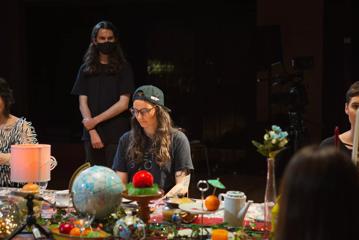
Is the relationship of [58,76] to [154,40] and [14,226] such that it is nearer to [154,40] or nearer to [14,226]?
[154,40]

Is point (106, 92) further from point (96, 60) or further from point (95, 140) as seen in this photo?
point (95, 140)

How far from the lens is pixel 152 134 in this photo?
308 centimetres

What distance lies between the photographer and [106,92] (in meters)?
3.86

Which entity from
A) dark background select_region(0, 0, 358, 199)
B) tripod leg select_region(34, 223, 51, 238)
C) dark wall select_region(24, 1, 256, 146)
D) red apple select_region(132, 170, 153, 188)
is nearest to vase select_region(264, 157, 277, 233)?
red apple select_region(132, 170, 153, 188)

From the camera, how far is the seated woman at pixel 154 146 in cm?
302

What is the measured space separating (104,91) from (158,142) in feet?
3.13

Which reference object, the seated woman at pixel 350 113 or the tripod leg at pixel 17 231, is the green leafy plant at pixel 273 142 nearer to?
the seated woman at pixel 350 113

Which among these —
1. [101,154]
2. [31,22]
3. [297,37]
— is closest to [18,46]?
[31,22]

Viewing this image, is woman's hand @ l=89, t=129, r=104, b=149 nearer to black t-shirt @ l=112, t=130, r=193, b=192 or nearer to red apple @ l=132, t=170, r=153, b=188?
black t-shirt @ l=112, t=130, r=193, b=192

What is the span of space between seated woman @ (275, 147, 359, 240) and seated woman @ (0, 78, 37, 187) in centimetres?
242

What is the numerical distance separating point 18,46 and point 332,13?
408 centimetres

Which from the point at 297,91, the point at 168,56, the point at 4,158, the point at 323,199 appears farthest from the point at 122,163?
the point at 168,56

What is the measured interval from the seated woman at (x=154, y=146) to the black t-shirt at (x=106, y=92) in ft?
2.66

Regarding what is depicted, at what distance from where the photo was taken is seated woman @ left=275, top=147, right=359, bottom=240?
3.52 feet
